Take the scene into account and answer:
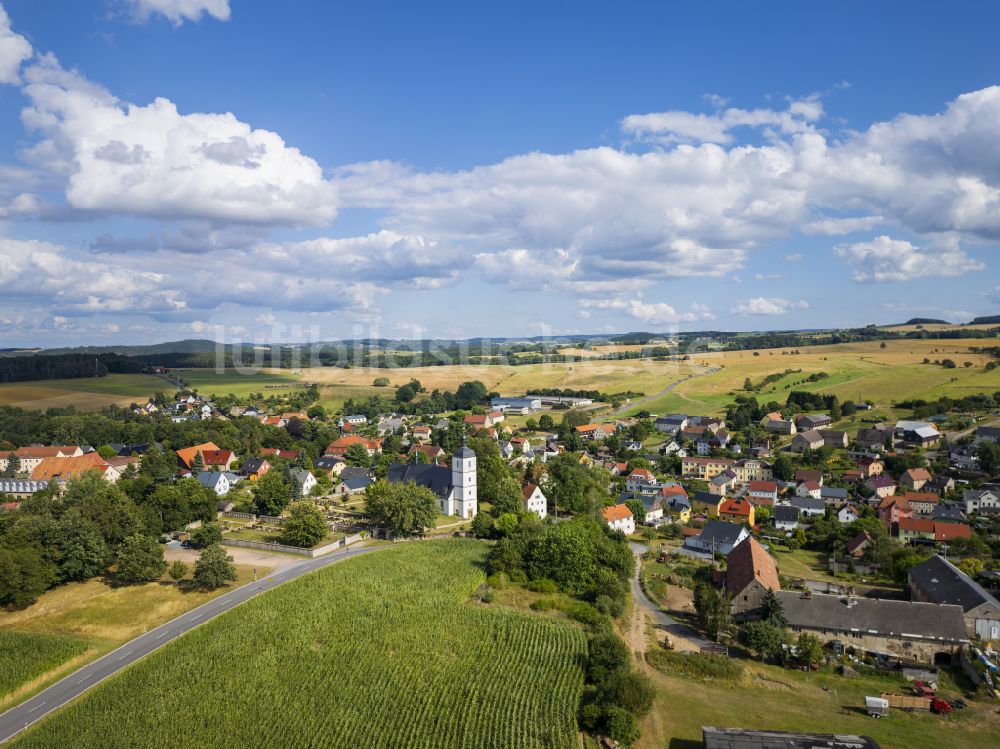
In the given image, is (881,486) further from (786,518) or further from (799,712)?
(799,712)

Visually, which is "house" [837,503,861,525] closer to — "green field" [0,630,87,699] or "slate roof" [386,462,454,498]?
"slate roof" [386,462,454,498]

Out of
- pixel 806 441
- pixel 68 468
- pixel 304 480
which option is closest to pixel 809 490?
pixel 806 441

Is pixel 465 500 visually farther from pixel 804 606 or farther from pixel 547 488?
pixel 804 606

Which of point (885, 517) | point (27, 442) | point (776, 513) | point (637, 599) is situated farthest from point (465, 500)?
point (27, 442)

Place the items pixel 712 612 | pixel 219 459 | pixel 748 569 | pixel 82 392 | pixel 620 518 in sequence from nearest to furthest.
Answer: pixel 712 612 < pixel 748 569 < pixel 620 518 < pixel 219 459 < pixel 82 392

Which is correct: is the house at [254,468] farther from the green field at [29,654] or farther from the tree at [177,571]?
the green field at [29,654]

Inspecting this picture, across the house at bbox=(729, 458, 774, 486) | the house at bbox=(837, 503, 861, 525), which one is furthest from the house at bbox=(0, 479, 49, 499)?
the house at bbox=(837, 503, 861, 525)
